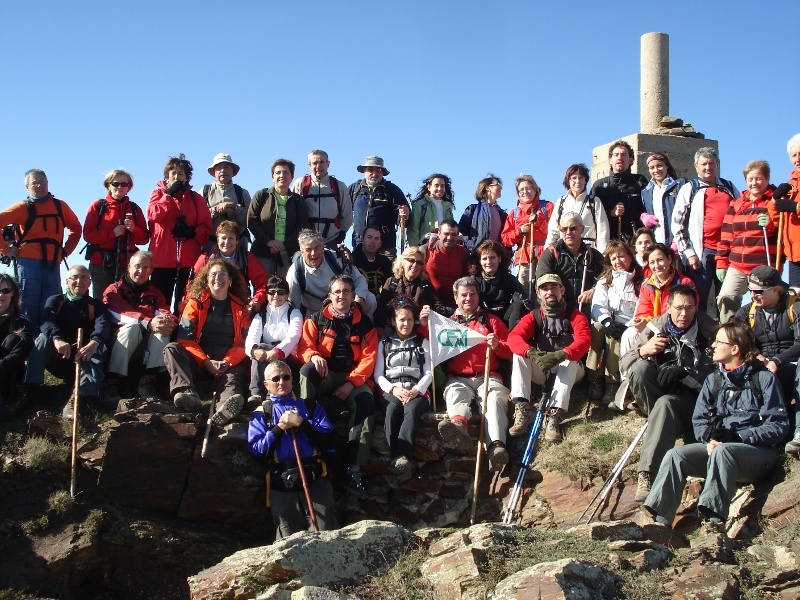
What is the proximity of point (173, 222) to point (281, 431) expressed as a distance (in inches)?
156

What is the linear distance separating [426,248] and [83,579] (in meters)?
5.87

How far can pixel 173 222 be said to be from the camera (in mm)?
11922

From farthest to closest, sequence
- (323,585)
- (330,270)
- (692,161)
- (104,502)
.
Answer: (692,161) → (330,270) → (104,502) → (323,585)

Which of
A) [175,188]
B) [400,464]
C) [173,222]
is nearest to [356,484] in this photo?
[400,464]

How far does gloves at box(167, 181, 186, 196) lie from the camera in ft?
39.2

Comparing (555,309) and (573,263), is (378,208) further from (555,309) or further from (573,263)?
(555,309)

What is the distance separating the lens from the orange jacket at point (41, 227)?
11.5 meters

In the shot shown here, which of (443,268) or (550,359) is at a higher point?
(443,268)

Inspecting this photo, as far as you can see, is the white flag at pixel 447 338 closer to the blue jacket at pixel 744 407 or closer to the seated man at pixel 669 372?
the seated man at pixel 669 372

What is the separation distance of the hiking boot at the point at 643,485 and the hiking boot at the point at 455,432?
2.22 meters

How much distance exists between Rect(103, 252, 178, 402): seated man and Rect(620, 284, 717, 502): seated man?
5.54m

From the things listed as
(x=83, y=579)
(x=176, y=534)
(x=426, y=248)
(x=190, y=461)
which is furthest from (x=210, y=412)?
(x=426, y=248)

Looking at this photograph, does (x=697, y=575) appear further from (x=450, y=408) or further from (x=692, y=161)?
(x=692, y=161)

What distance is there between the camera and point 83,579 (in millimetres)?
9609
